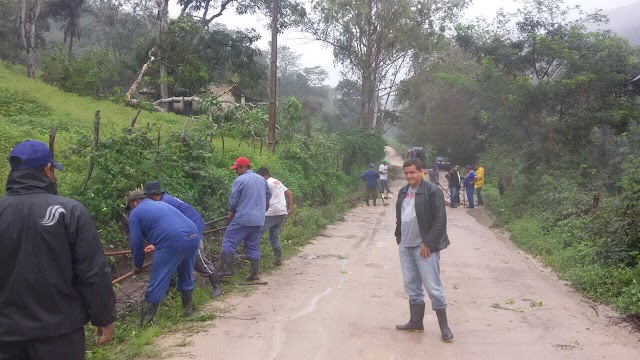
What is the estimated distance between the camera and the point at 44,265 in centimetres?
288

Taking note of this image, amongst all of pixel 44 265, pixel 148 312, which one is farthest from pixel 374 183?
pixel 44 265

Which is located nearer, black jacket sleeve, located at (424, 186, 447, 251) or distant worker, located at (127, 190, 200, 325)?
black jacket sleeve, located at (424, 186, 447, 251)

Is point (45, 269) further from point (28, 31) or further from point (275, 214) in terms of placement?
point (28, 31)

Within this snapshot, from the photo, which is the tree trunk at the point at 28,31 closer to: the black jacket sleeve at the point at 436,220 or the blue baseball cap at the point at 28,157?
the black jacket sleeve at the point at 436,220

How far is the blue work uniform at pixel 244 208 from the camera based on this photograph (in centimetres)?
799

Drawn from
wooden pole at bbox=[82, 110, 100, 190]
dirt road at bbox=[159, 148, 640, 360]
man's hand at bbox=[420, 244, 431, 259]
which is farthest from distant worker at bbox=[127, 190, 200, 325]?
man's hand at bbox=[420, 244, 431, 259]

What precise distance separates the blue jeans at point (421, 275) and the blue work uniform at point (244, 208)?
284 cm

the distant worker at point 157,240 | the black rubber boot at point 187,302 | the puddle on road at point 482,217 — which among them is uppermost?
the distant worker at point 157,240

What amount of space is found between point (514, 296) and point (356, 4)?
93.7ft

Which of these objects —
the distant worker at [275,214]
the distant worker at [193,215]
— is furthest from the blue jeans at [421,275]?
the distant worker at [275,214]

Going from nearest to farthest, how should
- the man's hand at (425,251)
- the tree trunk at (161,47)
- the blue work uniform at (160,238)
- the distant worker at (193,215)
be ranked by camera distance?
the man's hand at (425,251) < the blue work uniform at (160,238) < the distant worker at (193,215) < the tree trunk at (161,47)

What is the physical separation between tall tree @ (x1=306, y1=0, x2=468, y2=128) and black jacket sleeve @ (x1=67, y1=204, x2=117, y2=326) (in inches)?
1267

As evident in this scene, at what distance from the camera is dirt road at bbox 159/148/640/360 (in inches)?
211

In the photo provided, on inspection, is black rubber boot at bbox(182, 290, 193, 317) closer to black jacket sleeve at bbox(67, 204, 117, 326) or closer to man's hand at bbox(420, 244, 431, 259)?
man's hand at bbox(420, 244, 431, 259)
